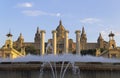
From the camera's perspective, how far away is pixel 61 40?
15812cm

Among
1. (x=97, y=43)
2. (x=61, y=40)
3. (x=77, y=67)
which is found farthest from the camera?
(x=97, y=43)

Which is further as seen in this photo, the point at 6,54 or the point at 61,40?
the point at 61,40

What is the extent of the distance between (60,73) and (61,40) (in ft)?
477

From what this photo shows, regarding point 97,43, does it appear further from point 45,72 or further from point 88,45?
point 45,72

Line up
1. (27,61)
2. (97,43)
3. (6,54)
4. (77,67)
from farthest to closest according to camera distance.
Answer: (97,43), (6,54), (27,61), (77,67)

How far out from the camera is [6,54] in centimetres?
8938

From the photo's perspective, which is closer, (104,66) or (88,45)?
(104,66)

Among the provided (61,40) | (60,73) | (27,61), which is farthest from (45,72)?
(61,40)

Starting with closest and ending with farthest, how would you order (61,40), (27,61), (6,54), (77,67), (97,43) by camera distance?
(77,67) → (27,61) → (6,54) → (61,40) → (97,43)

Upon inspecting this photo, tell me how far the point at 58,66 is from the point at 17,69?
1643 mm

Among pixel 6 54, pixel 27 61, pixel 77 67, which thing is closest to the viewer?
pixel 77 67

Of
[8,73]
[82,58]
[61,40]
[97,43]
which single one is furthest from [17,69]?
[97,43]

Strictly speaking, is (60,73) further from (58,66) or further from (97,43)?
(97,43)

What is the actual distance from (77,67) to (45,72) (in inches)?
53.2
